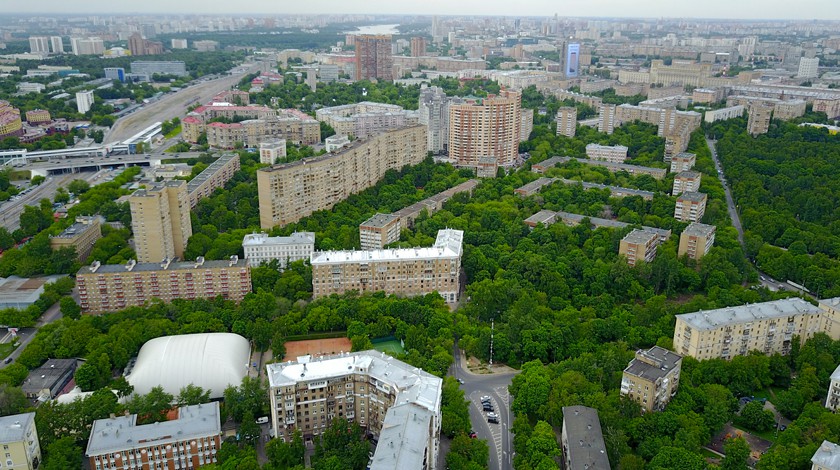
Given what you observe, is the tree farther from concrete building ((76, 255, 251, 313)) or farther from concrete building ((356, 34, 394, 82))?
concrete building ((356, 34, 394, 82))

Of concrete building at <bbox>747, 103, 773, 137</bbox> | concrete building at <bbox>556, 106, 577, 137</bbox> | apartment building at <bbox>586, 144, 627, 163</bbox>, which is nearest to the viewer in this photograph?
apartment building at <bbox>586, 144, 627, 163</bbox>

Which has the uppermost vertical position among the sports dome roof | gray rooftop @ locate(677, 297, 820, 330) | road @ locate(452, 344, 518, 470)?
gray rooftop @ locate(677, 297, 820, 330)

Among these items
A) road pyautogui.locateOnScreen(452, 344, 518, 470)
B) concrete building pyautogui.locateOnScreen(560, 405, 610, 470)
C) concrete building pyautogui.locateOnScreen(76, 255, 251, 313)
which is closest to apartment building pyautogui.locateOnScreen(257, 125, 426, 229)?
concrete building pyautogui.locateOnScreen(76, 255, 251, 313)

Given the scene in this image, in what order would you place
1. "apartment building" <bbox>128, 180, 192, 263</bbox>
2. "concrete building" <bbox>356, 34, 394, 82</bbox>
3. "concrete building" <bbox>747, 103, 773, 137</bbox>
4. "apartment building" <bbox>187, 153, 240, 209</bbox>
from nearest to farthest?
"apartment building" <bbox>128, 180, 192, 263</bbox> → "apartment building" <bbox>187, 153, 240, 209</bbox> → "concrete building" <bbox>747, 103, 773, 137</bbox> → "concrete building" <bbox>356, 34, 394, 82</bbox>

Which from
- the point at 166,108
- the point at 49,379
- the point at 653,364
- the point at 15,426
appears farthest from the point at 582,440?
the point at 166,108

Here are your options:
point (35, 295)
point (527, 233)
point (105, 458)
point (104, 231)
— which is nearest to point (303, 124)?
point (104, 231)

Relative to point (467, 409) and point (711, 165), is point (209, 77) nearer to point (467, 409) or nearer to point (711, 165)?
point (711, 165)

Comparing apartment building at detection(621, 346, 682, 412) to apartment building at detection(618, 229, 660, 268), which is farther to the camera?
apartment building at detection(618, 229, 660, 268)
